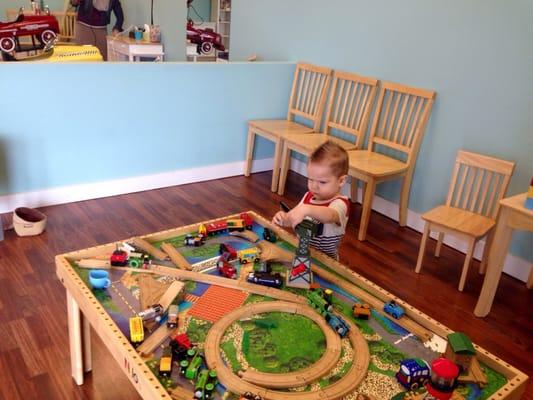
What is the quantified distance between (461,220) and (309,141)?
1.19 m

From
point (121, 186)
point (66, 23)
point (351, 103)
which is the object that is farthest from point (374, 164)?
point (66, 23)

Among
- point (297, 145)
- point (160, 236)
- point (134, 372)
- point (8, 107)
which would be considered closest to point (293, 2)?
point (297, 145)

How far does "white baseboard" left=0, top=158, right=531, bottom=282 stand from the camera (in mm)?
2946

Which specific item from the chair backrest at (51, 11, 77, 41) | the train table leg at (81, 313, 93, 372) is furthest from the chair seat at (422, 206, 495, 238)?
the chair backrest at (51, 11, 77, 41)

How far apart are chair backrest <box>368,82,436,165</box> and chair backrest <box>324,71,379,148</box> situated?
0.26ft

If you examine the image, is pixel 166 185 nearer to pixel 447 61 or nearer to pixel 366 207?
pixel 366 207

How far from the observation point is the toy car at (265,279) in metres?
1.56

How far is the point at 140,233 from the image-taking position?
289 cm

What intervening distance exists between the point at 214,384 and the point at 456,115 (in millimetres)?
2405

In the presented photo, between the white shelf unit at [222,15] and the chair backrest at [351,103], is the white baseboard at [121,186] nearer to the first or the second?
the chair backrest at [351,103]

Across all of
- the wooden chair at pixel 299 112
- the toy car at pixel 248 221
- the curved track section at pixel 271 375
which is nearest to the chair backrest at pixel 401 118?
the wooden chair at pixel 299 112

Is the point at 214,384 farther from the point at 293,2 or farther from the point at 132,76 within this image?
the point at 293,2

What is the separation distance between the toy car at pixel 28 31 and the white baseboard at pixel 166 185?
1.08m

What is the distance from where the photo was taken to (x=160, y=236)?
71.6 inches
